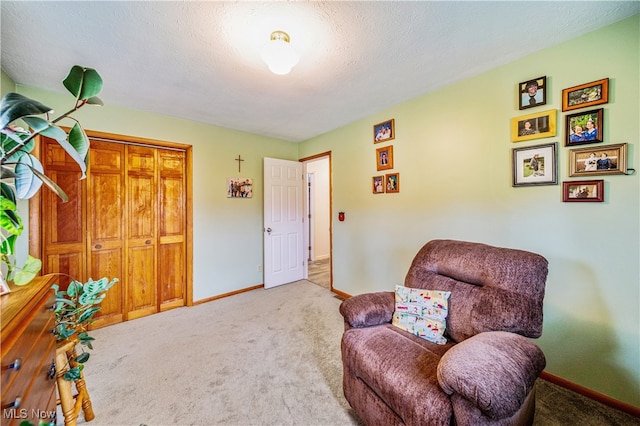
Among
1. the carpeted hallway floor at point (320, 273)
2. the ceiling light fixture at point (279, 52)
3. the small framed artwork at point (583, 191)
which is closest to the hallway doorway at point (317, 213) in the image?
the carpeted hallway floor at point (320, 273)

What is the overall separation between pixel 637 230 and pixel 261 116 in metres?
3.28

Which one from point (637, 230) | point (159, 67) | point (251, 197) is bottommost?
point (637, 230)

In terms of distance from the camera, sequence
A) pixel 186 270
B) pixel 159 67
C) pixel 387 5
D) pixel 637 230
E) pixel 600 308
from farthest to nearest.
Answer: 1. pixel 186 270
2. pixel 159 67
3. pixel 600 308
4. pixel 637 230
5. pixel 387 5

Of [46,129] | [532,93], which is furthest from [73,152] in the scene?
[532,93]

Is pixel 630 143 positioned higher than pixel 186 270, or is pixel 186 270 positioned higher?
pixel 630 143

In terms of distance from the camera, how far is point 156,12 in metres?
1.42

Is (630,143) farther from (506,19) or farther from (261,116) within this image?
(261,116)

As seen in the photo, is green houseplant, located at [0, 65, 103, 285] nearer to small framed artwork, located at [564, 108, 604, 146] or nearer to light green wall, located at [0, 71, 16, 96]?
light green wall, located at [0, 71, 16, 96]

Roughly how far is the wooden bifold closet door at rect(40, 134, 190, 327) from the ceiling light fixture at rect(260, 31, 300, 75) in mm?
2166

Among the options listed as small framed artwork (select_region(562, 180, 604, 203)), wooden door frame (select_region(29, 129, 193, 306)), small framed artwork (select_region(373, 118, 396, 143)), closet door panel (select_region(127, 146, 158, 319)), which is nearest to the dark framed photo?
small framed artwork (select_region(562, 180, 604, 203))

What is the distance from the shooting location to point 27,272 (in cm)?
98

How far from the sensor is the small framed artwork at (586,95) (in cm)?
156

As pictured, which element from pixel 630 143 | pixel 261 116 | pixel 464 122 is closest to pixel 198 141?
pixel 261 116

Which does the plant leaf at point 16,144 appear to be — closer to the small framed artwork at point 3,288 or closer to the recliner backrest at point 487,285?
the small framed artwork at point 3,288
